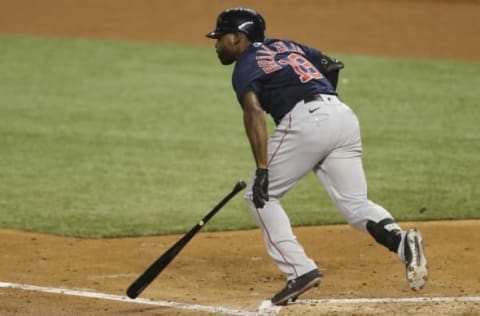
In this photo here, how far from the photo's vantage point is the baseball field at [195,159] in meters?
6.79

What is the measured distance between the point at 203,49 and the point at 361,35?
2.79m

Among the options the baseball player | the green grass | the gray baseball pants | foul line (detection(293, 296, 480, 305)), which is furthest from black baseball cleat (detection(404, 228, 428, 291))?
the green grass

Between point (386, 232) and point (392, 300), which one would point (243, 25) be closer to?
point (386, 232)

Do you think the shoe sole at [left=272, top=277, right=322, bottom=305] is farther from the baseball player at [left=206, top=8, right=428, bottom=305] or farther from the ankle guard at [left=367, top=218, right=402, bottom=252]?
the ankle guard at [left=367, top=218, right=402, bottom=252]

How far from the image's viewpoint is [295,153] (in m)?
6.01

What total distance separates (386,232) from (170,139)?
589 cm

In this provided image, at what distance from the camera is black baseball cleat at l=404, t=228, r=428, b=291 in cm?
584

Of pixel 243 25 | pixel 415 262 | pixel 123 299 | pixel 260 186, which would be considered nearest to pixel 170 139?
pixel 123 299

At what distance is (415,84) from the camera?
1407 centimetres

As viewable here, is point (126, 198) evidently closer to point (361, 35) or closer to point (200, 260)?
point (200, 260)

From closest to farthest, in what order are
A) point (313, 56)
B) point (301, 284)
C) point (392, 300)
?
point (301, 284), point (392, 300), point (313, 56)

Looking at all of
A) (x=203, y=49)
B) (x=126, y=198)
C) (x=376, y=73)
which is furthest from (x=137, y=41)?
(x=126, y=198)

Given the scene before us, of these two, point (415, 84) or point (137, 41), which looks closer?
point (415, 84)

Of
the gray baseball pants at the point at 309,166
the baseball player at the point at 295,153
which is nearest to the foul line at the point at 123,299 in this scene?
the baseball player at the point at 295,153
